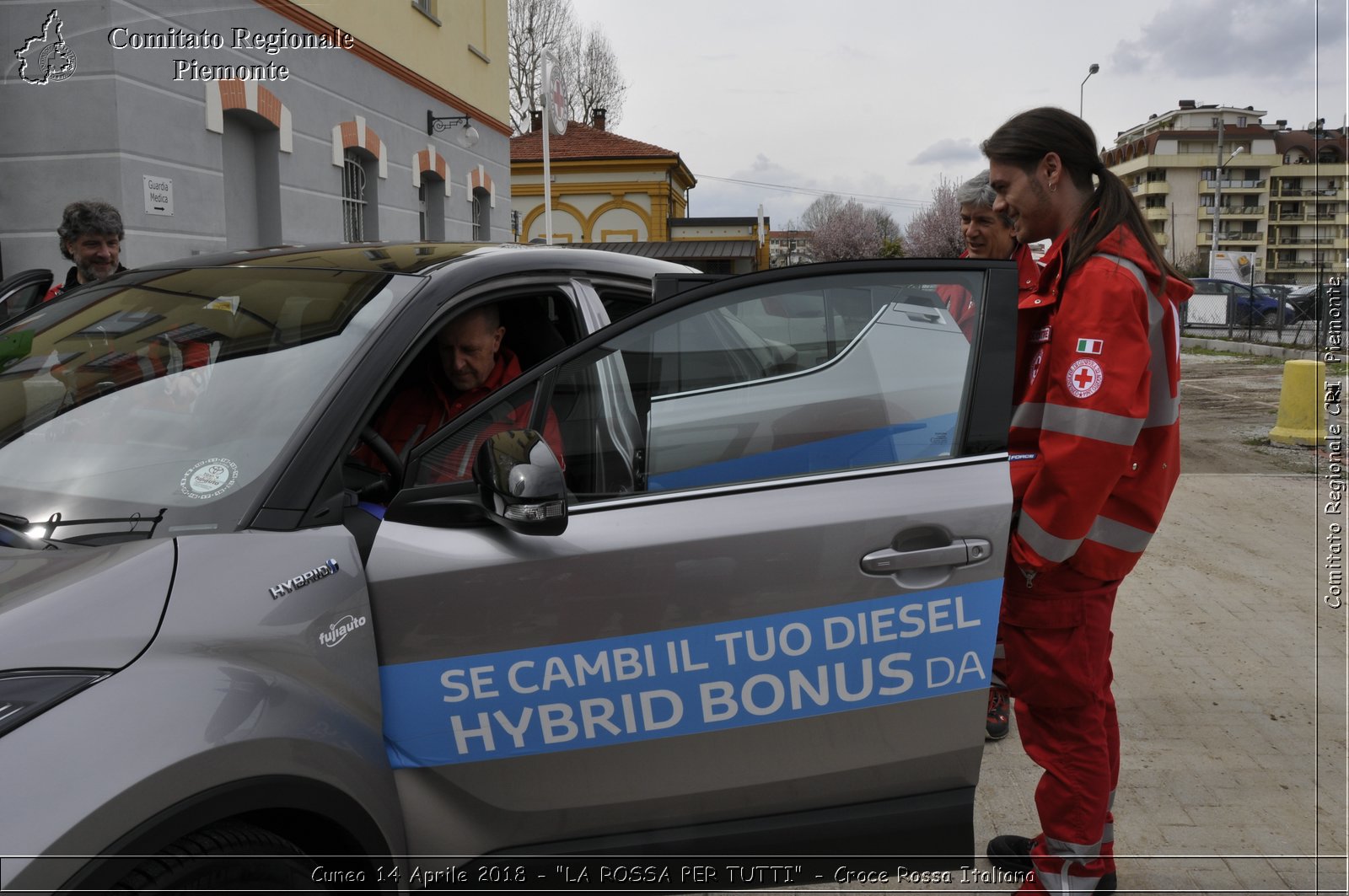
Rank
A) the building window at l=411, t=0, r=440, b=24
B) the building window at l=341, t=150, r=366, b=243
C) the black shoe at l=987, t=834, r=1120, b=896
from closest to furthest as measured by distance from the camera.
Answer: the black shoe at l=987, t=834, r=1120, b=896
the building window at l=341, t=150, r=366, b=243
the building window at l=411, t=0, r=440, b=24

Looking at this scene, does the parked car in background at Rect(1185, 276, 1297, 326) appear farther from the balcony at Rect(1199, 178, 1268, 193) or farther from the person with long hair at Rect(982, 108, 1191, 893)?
the balcony at Rect(1199, 178, 1268, 193)

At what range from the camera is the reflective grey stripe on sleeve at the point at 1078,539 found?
2.25 m

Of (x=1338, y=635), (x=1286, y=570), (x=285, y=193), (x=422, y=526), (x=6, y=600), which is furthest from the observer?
(x=285, y=193)

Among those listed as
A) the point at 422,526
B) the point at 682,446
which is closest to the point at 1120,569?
the point at 682,446

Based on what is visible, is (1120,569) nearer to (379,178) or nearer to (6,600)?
(6,600)

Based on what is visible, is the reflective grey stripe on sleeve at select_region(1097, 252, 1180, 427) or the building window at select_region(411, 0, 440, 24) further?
the building window at select_region(411, 0, 440, 24)

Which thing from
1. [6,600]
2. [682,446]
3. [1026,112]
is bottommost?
[6,600]

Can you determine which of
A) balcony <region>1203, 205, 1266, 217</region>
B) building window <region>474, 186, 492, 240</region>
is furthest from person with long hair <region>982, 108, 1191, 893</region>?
balcony <region>1203, 205, 1266, 217</region>

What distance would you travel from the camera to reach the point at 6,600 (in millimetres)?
1586

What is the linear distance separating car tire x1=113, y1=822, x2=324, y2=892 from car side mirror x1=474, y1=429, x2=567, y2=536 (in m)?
0.67

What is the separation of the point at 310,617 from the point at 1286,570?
5932mm

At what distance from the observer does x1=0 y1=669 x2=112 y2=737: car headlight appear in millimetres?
1428

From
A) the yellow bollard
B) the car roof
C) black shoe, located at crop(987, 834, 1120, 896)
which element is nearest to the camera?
the car roof

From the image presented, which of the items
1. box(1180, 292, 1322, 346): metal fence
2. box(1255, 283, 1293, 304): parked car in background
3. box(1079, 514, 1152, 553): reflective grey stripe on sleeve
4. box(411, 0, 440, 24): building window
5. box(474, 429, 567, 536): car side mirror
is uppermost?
box(411, 0, 440, 24): building window
